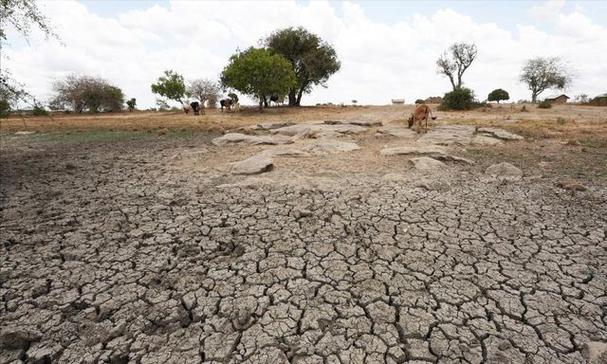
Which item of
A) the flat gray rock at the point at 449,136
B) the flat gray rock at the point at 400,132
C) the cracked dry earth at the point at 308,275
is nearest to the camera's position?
the cracked dry earth at the point at 308,275

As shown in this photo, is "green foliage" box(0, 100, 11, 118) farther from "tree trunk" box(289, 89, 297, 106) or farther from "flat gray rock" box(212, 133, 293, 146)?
"tree trunk" box(289, 89, 297, 106)

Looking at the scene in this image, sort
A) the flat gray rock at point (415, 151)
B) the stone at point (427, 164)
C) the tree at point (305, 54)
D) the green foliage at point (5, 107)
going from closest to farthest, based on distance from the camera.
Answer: the stone at point (427, 164), the green foliage at point (5, 107), the flat gray rock at point (415, 151), the tree at point (305, 54)

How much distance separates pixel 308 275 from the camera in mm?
3582

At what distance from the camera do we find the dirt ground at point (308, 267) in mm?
2713

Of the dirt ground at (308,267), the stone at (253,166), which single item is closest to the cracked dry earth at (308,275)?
the dirt ground at (308,267)

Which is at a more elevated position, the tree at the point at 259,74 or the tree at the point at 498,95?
the tree at the point at 259,74

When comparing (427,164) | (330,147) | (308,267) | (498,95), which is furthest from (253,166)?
(498,95)

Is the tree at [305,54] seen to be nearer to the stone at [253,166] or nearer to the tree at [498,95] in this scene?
the tree at [498,95]

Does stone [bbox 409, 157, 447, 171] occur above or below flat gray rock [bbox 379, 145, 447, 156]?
below

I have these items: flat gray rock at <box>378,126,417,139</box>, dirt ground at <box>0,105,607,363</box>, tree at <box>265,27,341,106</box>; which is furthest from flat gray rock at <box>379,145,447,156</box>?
tree at <box>265,27,341,106</box>

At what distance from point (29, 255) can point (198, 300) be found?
2424 mm

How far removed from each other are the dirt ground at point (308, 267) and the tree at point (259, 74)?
18.3 meters

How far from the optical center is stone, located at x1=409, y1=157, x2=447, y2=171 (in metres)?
7.08

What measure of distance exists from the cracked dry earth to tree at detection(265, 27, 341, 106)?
88.5ft
